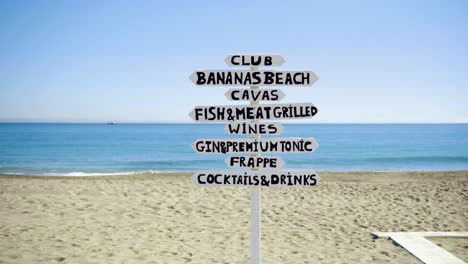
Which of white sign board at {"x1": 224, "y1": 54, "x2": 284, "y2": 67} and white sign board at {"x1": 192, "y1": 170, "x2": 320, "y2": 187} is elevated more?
white sign board at {"x1": 224, "y1": 54, "x2": 284, "y2": 67}

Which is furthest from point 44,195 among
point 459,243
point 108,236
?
point 459,243

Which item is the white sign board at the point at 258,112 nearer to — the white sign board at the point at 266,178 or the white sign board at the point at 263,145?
the white sign board at the point at 263,145

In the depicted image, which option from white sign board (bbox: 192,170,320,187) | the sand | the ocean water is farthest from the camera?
the ocean water

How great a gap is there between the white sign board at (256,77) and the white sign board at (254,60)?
0.29 feet

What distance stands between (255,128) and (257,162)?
14.3 inches

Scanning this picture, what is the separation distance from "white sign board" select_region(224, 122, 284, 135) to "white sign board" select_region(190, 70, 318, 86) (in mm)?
429

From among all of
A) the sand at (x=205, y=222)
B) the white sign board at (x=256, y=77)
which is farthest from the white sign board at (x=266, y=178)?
the sand at (x=205, y=222)

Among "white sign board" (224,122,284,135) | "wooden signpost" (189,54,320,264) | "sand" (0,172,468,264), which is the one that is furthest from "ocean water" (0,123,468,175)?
"white sign board" (224,122,284,135)

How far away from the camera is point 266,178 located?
12.0ft

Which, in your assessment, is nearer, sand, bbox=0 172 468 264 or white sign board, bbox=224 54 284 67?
white sign board, bbox=224 54 284 67

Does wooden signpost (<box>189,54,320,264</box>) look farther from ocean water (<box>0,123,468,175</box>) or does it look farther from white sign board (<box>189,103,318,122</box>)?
ocean water (<box>0,123,468,175</box>)

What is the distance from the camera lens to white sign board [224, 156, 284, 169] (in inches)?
144

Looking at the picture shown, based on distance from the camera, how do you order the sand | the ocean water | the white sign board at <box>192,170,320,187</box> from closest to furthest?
the white sign board at <box>192,170,320,187</box>, the sand, the ocean water

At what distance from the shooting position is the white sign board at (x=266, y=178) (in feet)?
11.9
